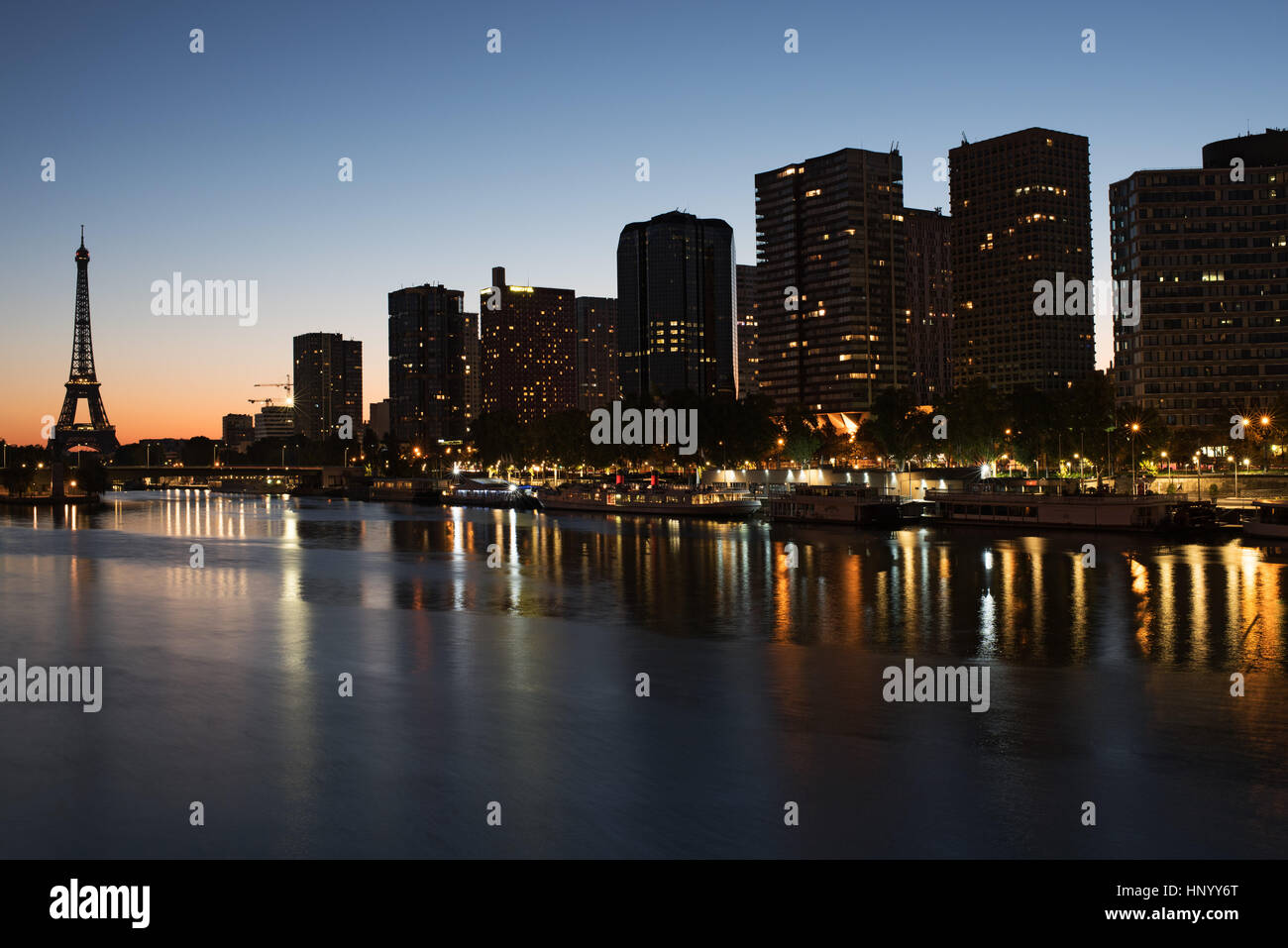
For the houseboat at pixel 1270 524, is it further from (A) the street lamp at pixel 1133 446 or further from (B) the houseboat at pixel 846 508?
(A) the street lamp at pixel 1133 446

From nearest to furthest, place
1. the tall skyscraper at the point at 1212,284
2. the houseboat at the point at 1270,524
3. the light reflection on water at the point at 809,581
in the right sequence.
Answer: the light reflection on water at the point at 809,581, the houseboat at the point at 1270,524, the tall skyscraper at the point at 1212,284

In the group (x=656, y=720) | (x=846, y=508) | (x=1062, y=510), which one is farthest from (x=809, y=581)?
(x=846, y=508)

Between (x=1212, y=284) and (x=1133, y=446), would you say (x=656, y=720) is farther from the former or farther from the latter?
(x=1212, y=284)

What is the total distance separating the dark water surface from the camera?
1875cm

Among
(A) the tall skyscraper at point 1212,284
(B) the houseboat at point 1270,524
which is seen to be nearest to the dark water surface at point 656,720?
(B) the houseboat at point 1270,524

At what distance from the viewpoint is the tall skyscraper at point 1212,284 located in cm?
19262

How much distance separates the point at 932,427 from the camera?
575 feet

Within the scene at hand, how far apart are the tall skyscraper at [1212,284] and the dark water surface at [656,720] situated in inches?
5990

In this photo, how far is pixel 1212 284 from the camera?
635ft

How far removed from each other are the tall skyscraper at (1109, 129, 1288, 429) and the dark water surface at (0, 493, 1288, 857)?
499 ft

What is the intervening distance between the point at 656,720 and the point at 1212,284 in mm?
203978

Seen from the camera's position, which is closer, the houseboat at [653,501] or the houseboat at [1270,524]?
the houseboat at [1270,524]
